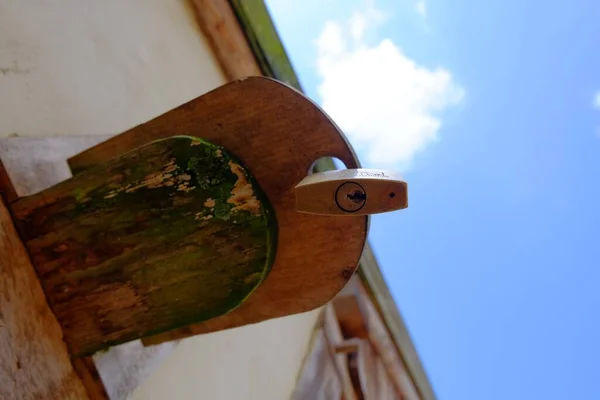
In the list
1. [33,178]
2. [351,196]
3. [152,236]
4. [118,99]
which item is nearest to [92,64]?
[118,99]

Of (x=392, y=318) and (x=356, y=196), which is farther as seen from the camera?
(x=392, y=318)

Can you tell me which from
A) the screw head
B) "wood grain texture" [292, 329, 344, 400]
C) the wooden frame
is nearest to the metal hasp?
the screw head

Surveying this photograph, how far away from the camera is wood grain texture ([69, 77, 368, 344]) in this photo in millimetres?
528

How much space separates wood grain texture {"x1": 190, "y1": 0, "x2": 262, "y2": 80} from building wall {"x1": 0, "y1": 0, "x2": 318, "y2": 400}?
0.02 m

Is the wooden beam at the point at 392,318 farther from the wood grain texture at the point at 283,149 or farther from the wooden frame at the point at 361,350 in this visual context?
the wood grain texture at the point at 283,149

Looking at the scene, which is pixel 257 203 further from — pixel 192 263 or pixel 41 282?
pixel 41 282

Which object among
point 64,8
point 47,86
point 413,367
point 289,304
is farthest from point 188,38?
point 413,367

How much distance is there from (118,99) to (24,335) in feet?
1.45

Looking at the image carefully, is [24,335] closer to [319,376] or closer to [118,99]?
[118,99]

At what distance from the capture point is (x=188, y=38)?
46.1 inches

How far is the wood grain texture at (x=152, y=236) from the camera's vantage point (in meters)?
0.52

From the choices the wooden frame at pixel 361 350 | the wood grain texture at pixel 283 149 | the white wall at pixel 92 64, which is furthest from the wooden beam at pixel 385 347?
the wood grain texture at pixel 283 149

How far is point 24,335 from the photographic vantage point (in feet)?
1.67

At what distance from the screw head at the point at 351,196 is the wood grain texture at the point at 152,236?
0.28 feet
